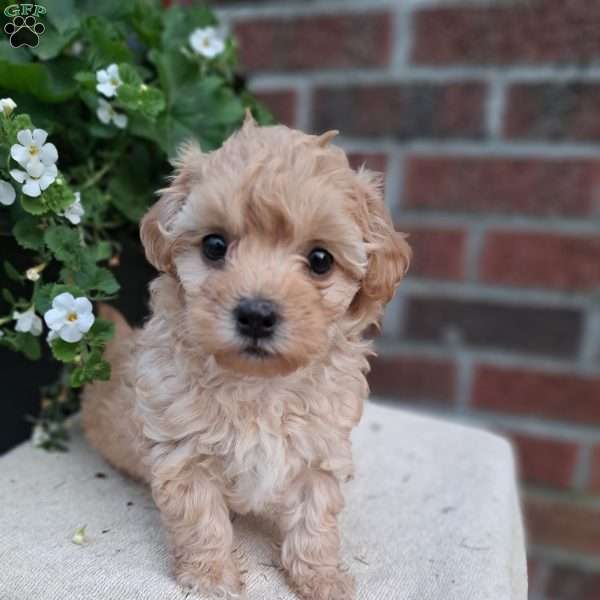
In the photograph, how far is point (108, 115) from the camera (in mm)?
1217

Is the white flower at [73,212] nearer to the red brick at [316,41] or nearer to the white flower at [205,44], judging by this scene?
the white flower at [205,44]

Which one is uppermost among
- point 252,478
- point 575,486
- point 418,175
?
point 418,175

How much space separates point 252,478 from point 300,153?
475mm

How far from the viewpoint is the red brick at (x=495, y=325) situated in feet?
5.92

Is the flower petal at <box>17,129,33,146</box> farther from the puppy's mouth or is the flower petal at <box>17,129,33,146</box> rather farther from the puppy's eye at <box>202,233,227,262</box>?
the puppy's mouth

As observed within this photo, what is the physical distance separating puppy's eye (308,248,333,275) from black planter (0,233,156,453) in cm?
55

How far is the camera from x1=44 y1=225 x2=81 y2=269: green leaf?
1.08 m

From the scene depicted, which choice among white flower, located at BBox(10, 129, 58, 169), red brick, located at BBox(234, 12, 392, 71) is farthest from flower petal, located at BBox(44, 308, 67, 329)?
red brick, located at BBox(234, 12, 392, 71)

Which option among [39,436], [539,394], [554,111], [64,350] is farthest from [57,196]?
[539,394]

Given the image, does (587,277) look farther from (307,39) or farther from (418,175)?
(307,39)

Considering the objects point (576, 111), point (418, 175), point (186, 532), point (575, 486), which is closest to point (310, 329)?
point (186, 532)

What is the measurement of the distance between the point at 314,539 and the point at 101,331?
0.46m

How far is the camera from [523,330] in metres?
1.84

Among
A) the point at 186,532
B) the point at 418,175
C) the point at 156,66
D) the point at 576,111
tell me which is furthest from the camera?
the point at 418,175
